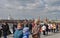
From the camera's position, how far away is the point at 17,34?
33.2 ft

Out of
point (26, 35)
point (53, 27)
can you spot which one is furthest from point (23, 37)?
point (53, 27)

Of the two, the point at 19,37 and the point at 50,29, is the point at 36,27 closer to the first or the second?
the point at 19,37

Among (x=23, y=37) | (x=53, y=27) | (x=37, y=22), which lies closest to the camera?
(x=23, y=37)

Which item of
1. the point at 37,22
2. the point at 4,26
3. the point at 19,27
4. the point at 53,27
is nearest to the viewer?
the point at 19,27

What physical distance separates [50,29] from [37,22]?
25211mm

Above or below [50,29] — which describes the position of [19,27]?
above

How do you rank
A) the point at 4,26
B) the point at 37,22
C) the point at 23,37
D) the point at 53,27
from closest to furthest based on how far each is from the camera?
the point at 23,37
the point at 37,22
the point at 4,26
the point at 53,27

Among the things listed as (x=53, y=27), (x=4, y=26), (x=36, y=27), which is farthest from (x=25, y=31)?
(x=53, y=27)

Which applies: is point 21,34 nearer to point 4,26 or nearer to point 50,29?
point 4,26

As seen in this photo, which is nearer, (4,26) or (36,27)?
(36,27)

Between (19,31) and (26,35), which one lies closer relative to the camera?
(19,31)

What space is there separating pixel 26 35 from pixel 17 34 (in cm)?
113

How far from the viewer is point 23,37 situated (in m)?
10.7

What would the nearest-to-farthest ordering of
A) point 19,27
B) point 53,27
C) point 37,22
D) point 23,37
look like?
point 19,27
point 23,37
point 37,22
point 53,27
